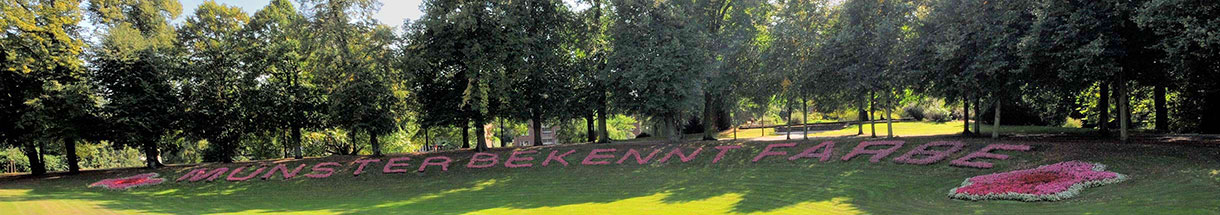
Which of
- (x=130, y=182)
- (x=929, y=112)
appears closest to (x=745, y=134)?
(x=929, y=112)

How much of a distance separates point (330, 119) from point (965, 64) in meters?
31.2

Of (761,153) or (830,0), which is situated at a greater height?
(830,0)

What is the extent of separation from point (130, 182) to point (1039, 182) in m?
34.9

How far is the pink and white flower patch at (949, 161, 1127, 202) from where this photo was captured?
13586mm

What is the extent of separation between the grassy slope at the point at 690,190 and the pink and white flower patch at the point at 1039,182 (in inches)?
17.8

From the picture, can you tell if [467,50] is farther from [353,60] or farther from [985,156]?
[985,156]

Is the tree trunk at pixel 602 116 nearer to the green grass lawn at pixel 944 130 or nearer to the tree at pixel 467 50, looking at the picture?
the tree at pixel 467 50

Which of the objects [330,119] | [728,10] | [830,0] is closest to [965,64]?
[830,0]

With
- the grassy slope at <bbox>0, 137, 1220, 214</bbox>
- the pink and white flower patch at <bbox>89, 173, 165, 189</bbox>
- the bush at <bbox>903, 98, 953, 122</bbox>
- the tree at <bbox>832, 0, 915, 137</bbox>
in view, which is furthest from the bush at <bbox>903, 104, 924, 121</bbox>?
the pink and white flower patch at <bbox>89, 173, 165, 189</bbox>

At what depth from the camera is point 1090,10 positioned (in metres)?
17.3

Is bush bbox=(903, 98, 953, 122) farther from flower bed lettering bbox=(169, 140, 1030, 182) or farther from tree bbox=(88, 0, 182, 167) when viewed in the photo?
tree bbox=(88, 0, 182, 167)

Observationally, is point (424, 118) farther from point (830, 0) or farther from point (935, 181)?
point (935, 181)

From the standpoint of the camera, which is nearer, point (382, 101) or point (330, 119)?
point (382, 101)

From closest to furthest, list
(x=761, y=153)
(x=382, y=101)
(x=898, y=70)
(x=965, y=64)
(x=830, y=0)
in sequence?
(x=965, y=64) < (x=898, y=70) < (x=761, y=153) < (x=830, y=0) < (x=382, y=101)
